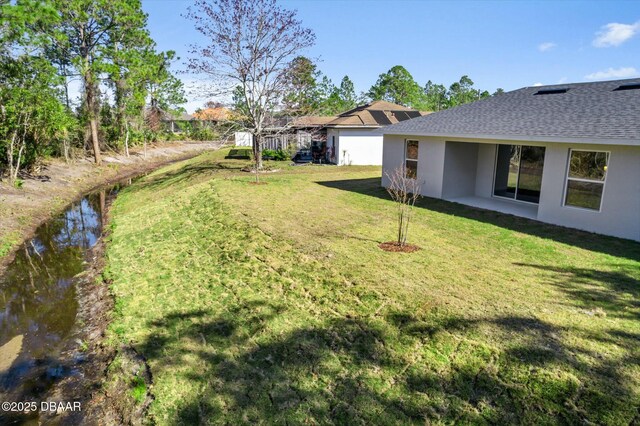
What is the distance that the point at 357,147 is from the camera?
79.4ft

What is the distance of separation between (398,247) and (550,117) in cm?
634

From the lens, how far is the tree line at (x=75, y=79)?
15289mm

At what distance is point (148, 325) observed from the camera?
6156mm

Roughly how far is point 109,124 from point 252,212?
2430 cm

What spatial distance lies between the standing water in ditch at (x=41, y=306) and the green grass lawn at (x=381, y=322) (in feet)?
2.98

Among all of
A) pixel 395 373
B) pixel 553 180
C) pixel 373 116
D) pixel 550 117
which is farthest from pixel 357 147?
pixel 395 373

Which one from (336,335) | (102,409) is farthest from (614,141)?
(102,409)

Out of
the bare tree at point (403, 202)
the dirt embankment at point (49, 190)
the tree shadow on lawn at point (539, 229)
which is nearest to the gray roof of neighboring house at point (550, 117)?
the bare tree at point (403, 202)

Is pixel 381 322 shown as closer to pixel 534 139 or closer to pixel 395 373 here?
pixel 395 373

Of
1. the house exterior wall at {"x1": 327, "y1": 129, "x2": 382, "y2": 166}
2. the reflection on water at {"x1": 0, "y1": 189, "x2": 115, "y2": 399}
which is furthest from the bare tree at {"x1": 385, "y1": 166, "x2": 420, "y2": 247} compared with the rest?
the house exterior wall at {"x1": 327, "y1": 129, "x2": 382, "y2": 166}

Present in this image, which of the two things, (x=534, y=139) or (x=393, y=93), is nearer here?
(x=534, y=139)

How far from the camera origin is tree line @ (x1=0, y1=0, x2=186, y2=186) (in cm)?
1529

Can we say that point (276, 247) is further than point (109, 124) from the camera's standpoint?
No

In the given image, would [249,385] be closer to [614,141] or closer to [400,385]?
[400,385]
